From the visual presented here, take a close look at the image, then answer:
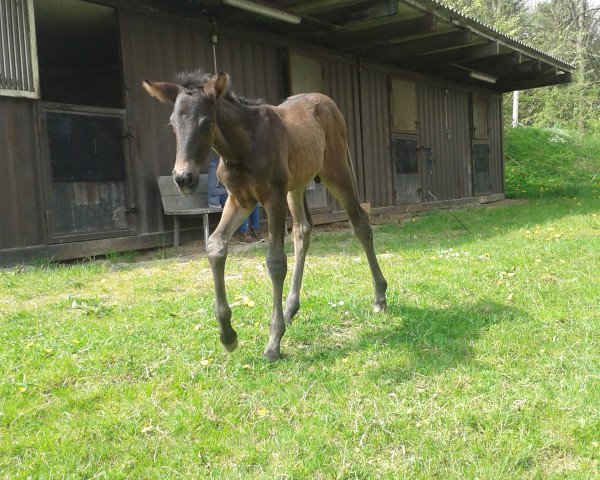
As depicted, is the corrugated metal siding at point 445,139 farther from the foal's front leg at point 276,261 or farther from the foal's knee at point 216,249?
the foal's knee at point 216,249

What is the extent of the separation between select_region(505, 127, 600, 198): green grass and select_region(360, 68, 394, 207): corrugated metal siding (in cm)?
701

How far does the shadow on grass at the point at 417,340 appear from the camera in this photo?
130 inches

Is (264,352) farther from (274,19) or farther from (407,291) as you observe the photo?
(274,19)

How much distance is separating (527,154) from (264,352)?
22.6m

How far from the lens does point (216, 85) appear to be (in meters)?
3.05

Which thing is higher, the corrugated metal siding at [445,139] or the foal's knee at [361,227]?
the corrugated metal siding at [445,139]

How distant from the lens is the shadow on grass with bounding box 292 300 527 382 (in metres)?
3.30

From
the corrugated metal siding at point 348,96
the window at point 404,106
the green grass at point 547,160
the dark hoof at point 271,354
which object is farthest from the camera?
the green grass at point 547,160

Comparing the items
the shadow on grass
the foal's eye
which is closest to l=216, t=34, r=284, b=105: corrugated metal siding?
the shadow on grass

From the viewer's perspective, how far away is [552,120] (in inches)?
1312

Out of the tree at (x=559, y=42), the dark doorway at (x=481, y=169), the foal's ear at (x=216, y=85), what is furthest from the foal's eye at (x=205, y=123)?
the tree at (x=559, y=42)

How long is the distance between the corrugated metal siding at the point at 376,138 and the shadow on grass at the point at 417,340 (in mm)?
7988

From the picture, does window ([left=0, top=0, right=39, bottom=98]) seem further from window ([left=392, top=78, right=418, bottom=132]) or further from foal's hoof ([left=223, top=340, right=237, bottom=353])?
window ([left=392, top=78, right=418, bottom=132])

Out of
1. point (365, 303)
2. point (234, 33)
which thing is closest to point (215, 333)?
point (365, 303)
